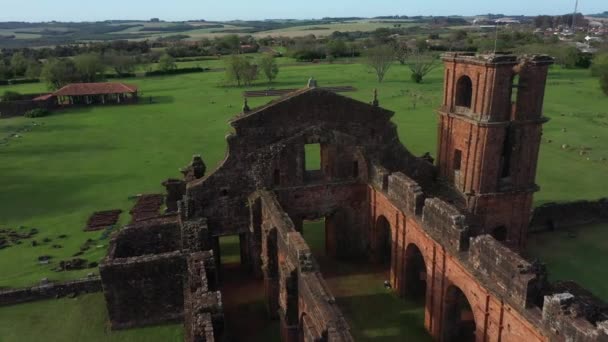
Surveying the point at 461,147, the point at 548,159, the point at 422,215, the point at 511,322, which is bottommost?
the point at 548,159

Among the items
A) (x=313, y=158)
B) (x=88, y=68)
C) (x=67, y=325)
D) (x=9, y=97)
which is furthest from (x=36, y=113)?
(x=67, y=325)

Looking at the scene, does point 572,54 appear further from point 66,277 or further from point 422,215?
point 66,277

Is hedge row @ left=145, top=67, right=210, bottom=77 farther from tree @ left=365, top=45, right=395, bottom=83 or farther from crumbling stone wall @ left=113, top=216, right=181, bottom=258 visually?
crumbling stone wall @ left=113, top=216, right=181, bottom=258

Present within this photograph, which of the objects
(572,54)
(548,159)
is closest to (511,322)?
(548,159)

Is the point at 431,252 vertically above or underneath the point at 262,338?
above

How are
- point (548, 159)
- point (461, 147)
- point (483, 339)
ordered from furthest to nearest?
1. point (548, 159)
2. point (461, 147)
3. point (483, 339)

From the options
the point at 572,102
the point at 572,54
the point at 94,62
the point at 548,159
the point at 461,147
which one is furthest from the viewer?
the point at 572,54
